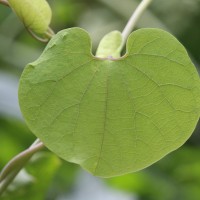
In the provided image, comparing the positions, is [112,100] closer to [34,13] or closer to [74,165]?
[34,13]

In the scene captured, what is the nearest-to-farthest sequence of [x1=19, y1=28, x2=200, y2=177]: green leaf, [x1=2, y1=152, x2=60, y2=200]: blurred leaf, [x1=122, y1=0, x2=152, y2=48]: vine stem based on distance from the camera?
[x1=19, y1=28, x2=200, y2=177]: green leaf < [x1=122, y1=0, x2=152, y2=48]: vine stem < [x1=2, y1=152, x2=60, y2=200]: blurred leaf

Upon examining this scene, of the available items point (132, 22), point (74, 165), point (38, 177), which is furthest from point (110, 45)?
point (74, 165)

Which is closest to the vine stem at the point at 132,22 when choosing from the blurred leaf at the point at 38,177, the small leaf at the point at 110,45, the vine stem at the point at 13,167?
the small leaf at the point at 110,45

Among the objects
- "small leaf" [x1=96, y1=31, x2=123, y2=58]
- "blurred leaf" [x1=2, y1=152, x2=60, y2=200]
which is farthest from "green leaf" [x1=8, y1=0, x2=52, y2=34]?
"blurred leaf" [x1=2, y1=152, x2=60, y2=200]

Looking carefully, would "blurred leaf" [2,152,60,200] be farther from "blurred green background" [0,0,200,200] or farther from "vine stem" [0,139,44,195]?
"vine stem" [0,139,44,195]

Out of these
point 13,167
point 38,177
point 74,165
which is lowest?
point 74,165

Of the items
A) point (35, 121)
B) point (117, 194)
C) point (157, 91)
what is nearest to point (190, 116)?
point (157, 91)

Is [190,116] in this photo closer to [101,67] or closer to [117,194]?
[101,67]
